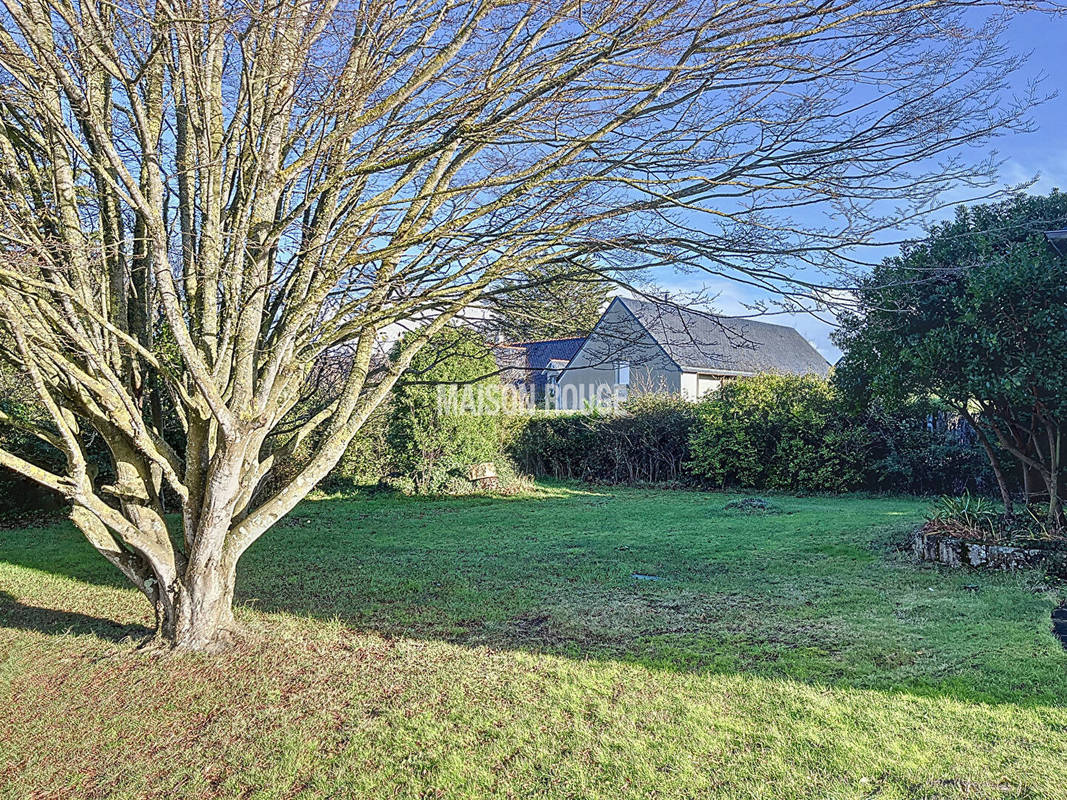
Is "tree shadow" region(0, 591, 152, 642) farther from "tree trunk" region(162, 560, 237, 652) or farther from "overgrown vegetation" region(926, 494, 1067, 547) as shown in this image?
"overgrown vegetation" region(926, 494, 1067, 547)

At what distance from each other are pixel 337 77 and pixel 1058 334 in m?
6.36

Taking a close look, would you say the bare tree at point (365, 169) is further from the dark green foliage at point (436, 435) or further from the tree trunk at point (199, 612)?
the dark green foliage at point (436, 435)

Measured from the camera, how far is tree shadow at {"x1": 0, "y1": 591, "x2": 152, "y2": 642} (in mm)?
4973

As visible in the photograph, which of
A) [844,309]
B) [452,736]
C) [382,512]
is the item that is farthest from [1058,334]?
[382,512]

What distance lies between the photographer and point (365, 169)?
13.1 ft

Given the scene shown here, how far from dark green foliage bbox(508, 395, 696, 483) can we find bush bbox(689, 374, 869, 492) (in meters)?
0.57

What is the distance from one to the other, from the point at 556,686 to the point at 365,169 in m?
3.23

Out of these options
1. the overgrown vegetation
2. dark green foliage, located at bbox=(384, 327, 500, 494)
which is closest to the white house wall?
dark green foliage, located at bbox=(384, 327, 500, 494)

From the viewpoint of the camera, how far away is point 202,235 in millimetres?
4000

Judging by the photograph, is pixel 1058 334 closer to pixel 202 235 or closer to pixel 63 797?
pixel 202 235

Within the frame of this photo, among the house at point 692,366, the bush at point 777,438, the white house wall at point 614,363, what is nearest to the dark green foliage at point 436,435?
the white house wall at point 614,363

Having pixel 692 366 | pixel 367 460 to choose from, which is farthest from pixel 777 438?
pixel 692 366

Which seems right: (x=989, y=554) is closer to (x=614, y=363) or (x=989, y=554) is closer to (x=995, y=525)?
(x=995, y=525)

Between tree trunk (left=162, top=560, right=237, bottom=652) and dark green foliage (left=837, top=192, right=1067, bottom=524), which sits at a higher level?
dark green foliage (left=837, top=192, right=1067, bottom=524)
